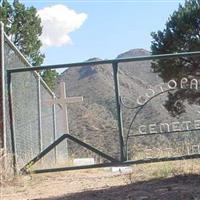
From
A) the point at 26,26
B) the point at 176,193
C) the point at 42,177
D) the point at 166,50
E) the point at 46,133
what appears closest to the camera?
the point at 176,193

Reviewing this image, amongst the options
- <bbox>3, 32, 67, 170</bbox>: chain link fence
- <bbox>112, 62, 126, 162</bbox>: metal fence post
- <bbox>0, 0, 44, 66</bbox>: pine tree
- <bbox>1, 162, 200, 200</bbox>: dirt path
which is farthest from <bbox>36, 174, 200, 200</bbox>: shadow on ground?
<bbox>0, 0, 44, 66</bbox>: pine tree

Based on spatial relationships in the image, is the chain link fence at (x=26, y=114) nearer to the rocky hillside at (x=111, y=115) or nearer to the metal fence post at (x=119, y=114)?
the rocky hillside at (x=111, y=115)

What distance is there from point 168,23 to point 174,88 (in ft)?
46.4

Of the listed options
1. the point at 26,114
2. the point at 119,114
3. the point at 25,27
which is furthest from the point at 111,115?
the point at 25,27

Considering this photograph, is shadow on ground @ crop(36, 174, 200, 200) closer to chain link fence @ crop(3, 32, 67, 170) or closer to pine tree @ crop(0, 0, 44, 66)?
chain link fence @ crop(3, 32, 67, 170)

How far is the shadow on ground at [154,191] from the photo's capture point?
5574 mm

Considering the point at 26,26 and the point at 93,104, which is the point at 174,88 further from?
the point at 26,26

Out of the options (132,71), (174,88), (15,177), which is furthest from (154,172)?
(132,71)

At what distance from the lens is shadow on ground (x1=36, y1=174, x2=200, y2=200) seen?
5.57 m

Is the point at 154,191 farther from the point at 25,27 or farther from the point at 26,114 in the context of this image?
the point at 25,27

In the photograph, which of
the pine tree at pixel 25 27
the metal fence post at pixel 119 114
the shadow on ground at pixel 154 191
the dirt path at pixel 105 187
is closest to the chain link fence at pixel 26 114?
the dirt path at pixel 105 187

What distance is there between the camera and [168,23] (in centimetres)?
2180

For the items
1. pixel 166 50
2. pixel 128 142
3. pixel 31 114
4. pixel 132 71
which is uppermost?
pixel 166 50

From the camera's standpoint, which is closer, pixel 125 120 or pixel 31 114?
pixel 125 120
